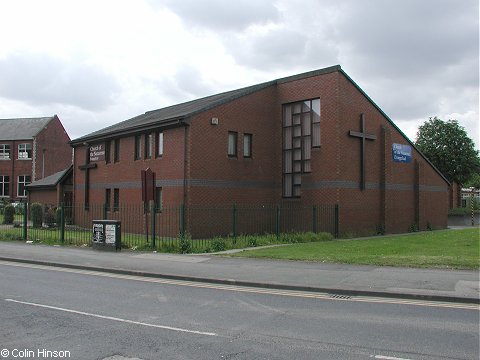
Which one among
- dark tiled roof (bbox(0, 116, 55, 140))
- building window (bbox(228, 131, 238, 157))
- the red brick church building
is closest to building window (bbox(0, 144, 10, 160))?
dark tiled roof (bbox(0, 116, 55, 140))

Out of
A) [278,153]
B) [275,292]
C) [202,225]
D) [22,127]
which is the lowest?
[275,292]

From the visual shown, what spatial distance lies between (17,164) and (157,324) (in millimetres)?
59377

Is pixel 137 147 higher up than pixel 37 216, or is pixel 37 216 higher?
pixel 137 147

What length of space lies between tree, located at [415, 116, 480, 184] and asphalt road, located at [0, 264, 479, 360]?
41.8 meters

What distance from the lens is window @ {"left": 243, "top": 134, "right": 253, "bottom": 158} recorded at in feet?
87.6

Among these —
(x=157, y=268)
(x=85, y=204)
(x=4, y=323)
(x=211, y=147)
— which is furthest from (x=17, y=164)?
(x=4, y=323)

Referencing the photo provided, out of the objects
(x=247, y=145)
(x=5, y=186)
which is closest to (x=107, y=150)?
(x=247, y=145)

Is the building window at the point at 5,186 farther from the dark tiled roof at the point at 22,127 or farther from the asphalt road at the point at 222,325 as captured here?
the asphalt road at the point at 222,325

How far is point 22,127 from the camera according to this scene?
2470 inches

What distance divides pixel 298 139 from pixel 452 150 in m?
26.5

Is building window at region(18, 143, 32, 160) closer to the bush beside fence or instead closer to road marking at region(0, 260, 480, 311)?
the bush beside fence

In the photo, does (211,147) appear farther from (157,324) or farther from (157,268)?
(157,324)

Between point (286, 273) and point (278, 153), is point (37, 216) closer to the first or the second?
point (278, 153)

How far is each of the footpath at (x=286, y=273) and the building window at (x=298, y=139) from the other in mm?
11688
